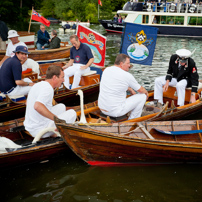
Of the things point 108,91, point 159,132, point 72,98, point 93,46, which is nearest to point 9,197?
point 108,91

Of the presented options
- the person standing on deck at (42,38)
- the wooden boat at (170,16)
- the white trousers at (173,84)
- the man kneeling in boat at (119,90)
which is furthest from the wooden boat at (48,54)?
the wooden boat at (170,16)

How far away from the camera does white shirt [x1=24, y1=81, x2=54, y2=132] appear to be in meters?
4.93

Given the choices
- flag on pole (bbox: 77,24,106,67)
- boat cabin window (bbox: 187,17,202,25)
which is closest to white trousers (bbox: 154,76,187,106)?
Answer: flag on pole (bbox: 77,24,106,67)

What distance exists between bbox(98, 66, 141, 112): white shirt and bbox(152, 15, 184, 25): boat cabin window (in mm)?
26064

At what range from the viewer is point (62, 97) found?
28.4ft

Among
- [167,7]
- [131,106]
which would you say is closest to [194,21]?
[167,7]

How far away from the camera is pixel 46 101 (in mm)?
4996

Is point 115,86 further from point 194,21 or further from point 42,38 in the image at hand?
point 194,21

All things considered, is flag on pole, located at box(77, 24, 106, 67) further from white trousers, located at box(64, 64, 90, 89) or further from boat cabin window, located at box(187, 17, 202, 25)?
boat cabin window, located at box(187, 17, 202, 25)

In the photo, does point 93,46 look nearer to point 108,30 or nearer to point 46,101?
point 46,101

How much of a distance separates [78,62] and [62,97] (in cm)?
130

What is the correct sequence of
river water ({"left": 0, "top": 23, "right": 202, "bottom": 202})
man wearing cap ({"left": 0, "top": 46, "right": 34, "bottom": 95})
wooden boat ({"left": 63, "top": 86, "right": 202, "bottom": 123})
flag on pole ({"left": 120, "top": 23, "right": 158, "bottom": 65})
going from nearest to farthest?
river water ({"left": 0, "top": 23, "right": 202, "bottom": 202}) → wooden boat ({"left": 63, "top": 86, "right": 202, "bottom": 123}) → man wearing cap ({"left": 0, "top": 46, "right": 34, "bottom": 95}) → flag on pole ({"left": 120, "top": 23, "right": 158, "bottom": 65})

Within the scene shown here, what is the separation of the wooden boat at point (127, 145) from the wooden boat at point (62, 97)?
283 centimetres

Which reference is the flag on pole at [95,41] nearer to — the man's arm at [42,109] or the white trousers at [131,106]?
the white trousers at [131,106]
